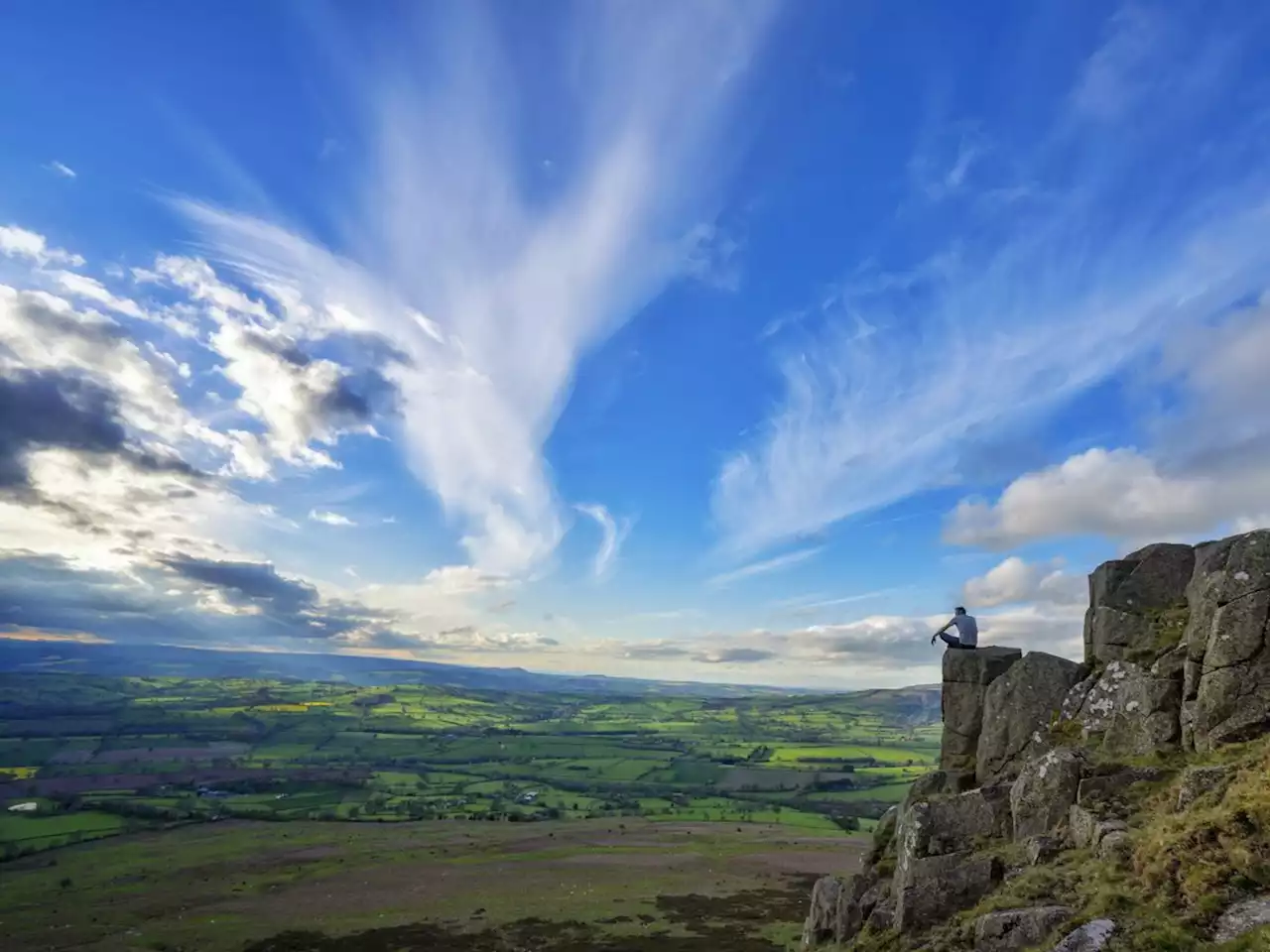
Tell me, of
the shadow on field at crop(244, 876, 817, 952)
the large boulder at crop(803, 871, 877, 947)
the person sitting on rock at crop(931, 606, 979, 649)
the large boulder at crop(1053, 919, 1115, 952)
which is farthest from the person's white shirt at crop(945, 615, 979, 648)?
the shadow on field at crop(244, 876, 817, 952)

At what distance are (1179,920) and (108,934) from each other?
4191 inches

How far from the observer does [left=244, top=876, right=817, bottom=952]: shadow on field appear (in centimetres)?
7300

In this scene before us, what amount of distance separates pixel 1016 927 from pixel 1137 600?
58.5ft

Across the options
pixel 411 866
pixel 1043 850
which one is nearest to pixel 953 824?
pixel 1043 850

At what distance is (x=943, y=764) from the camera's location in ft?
116

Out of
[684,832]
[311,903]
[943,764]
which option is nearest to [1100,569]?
[943,764]

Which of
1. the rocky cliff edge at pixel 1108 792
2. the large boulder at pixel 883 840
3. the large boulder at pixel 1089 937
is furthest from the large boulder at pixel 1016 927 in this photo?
the large boulder at pixel 883 840

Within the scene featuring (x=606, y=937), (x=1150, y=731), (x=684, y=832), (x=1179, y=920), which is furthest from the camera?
(x=684, y=832)

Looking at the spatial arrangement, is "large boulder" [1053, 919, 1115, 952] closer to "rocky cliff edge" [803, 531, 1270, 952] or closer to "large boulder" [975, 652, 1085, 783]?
"rocky cliff edge" [803, 531, 1270, 952]

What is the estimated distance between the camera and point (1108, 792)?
897 inches

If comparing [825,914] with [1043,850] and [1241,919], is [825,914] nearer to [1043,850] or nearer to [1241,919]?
[1043,850]

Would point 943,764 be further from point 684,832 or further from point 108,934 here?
point 684,832

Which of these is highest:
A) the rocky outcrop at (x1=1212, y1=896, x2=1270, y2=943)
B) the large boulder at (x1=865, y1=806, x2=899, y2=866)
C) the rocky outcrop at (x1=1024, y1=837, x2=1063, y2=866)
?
the rocky outcrop at (x1=1212, y1=896, x2=1270, y2=943)

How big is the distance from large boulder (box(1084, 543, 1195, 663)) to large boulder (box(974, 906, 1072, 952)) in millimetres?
14668
